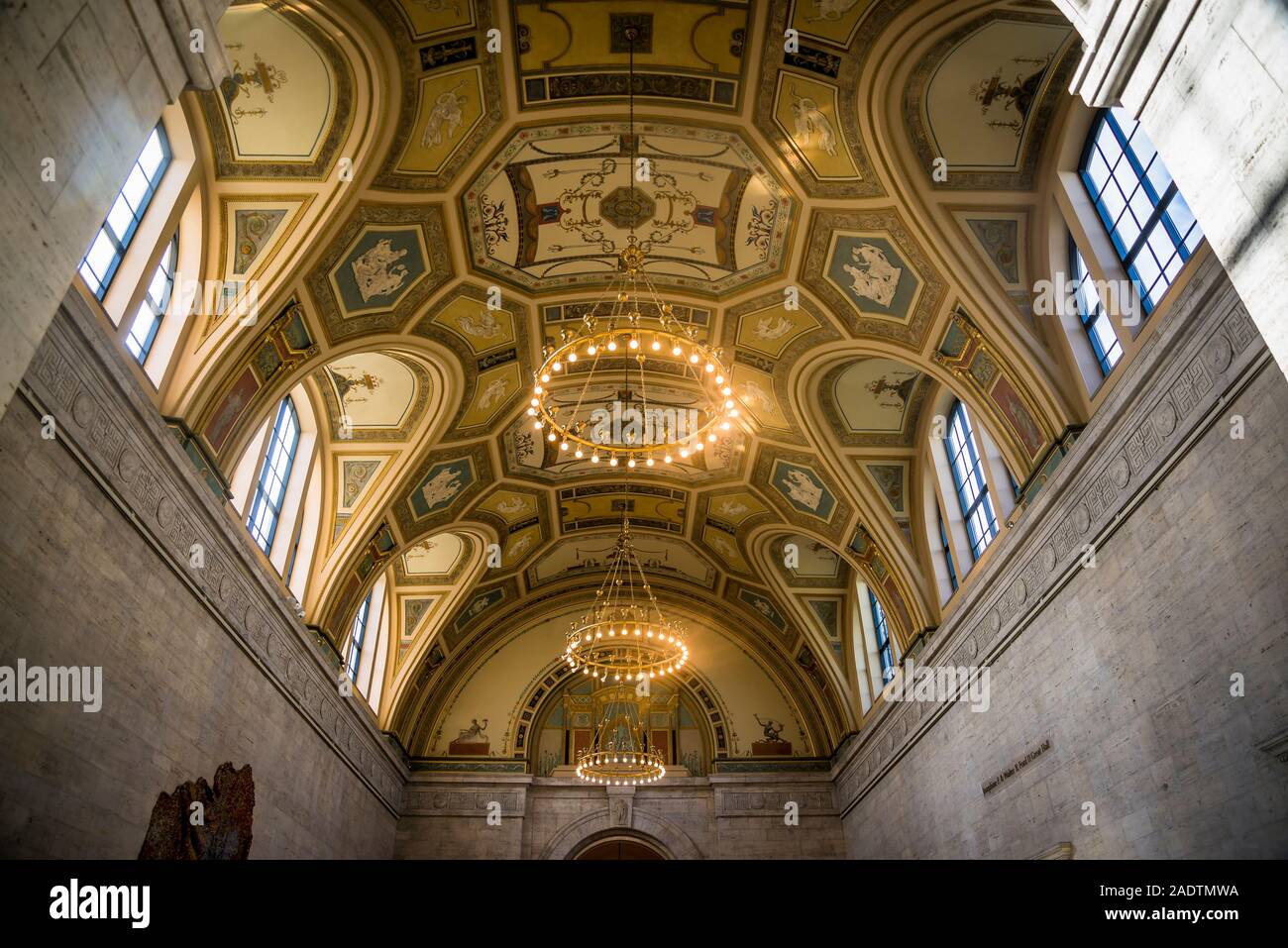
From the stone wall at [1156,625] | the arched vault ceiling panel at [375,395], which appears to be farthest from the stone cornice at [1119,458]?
the arched vault ceiling panel at [375,395]

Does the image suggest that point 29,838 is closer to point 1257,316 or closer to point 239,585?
point 239,585

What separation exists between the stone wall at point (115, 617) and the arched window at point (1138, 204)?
28.7ft

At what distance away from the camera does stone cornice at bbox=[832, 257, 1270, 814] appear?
6766mm

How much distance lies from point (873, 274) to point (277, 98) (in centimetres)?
668

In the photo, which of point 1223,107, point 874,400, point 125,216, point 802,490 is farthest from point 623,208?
point 1223,107

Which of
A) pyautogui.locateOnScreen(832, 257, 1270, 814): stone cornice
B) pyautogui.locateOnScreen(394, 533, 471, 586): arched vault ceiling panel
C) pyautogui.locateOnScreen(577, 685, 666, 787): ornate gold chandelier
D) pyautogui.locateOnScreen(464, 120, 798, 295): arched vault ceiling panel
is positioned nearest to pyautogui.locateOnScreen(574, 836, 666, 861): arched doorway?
pyautogui.locateOnScreen(577, 685, 666, 787): ornate gold chandelier

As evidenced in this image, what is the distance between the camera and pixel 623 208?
11.4 metres

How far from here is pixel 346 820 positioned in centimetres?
1480

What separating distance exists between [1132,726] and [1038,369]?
3609 mm

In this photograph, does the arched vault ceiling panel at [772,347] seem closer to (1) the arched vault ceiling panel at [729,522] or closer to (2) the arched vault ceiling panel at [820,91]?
(2) the arched vault ceiling panel at [820,91]

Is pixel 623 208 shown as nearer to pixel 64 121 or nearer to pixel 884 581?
pixel 884 581

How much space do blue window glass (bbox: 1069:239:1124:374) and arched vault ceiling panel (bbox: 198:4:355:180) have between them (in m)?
7.35

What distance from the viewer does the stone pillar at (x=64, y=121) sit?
3424 mm
